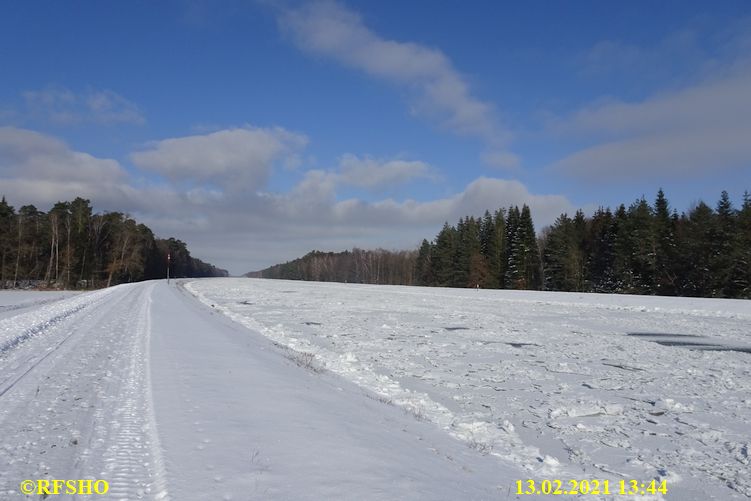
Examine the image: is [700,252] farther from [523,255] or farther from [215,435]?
[215,435]

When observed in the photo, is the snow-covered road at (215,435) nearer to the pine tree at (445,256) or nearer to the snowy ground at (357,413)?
the snowy ground at (357,413)

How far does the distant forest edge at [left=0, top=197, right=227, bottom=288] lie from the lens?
6838 centimetres

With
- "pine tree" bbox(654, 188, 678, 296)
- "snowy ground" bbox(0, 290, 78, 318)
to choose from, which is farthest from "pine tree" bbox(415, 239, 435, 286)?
"snowy ground" bbox(0, 290, 78, 318)

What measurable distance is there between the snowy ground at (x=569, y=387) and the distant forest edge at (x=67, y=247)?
63829mm

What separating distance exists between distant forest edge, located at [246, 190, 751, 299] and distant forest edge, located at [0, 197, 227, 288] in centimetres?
5746

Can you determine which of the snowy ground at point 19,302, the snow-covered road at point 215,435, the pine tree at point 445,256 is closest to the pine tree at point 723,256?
the pine tree at point 445,256

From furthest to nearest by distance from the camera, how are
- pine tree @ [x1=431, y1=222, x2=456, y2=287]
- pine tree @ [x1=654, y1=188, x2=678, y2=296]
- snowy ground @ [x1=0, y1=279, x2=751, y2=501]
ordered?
pine tree @ [x1=431, y1=222, x2=456, y2=287]
pine tree @ [x1=654, y1=188, x2=678, y2=296]
snowy ground @ [x1=0, y1=279, x2=751, y2=501]

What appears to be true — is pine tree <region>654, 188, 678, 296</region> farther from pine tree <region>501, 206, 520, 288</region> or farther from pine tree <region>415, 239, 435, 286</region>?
pine tree <region>415, 239, 435, 286</region>

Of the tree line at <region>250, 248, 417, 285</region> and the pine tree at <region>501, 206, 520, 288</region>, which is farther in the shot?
the tree line at <region>250, 248, 417, 285</region>

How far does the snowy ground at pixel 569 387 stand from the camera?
6.30 meters

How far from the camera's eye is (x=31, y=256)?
7025 centimetres

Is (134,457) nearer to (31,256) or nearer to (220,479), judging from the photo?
(220,479)

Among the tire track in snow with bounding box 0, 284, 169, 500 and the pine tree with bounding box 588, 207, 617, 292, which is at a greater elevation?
the pine tree with bounding box 588, 207, 617, 292

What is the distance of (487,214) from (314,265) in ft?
382
